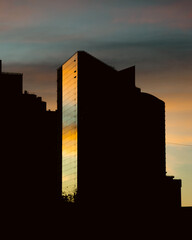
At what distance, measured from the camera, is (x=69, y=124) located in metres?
163

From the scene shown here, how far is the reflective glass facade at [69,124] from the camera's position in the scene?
160 m

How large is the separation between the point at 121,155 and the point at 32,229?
102235mm

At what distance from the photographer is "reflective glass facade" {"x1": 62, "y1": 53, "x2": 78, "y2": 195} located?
160 metres

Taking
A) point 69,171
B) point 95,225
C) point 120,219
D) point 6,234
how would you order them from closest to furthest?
point 6,234
point 95,225
point 120,219
point 69,171

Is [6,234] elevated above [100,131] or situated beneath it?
situated beneath

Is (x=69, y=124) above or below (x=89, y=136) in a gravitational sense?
above

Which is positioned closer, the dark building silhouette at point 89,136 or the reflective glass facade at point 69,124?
the reflective glass facade at point 69,124

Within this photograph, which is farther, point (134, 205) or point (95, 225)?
point (134, 205)

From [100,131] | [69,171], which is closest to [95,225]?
[69,171]

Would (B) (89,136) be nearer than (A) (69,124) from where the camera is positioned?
No

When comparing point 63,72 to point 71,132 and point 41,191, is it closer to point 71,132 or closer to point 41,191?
point 71,132

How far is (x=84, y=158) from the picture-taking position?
16125 centimetres

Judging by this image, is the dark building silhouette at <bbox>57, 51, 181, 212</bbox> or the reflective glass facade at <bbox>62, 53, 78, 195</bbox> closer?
the reflective glass facade at <bbox>62, 53, 78, 195</bbox>

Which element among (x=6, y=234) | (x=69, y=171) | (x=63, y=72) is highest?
(x=63, y=72)
